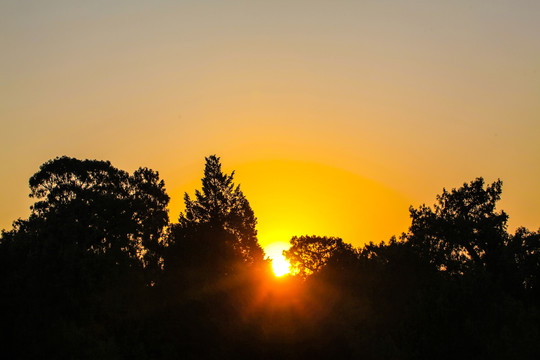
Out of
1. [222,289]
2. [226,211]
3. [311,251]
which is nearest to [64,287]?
[222,289]

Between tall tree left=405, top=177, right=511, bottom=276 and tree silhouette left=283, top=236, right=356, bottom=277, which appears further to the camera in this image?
tree silhouette left=283, top=236, right=356, bottom=277

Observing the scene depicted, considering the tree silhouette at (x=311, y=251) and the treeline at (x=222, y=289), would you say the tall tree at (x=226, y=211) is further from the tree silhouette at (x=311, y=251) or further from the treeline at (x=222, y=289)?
the tree silhouette at (x=311, y=251)

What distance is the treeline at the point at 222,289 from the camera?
29.7 meters

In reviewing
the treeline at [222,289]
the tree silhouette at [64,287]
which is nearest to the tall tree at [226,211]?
the treeline at [222,289]

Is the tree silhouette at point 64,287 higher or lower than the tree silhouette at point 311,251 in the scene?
lower

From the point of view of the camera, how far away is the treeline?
1169 inches

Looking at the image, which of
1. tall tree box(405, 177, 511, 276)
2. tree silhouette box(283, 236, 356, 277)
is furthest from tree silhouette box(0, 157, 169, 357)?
tree silhouette box(283, 236, 356, 277)

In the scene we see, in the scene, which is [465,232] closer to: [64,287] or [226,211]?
[226,211]

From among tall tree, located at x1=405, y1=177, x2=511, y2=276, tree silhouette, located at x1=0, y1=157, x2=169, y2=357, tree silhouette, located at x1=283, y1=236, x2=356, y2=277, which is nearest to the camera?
tree silhouette, located at x1=0, y1=157, x2=169, y2=357

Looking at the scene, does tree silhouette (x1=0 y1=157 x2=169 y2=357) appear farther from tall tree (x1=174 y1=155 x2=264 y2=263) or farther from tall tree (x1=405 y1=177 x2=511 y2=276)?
tall tree (x1=405 y1=177 x2=511 y2=276)

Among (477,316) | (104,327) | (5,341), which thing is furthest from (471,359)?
(5,341)

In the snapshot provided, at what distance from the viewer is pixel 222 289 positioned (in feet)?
140

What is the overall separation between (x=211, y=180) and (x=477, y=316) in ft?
160

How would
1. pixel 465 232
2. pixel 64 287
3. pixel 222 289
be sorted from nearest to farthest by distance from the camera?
pixel 64 287, pixel 222 289, pixel 465 232
